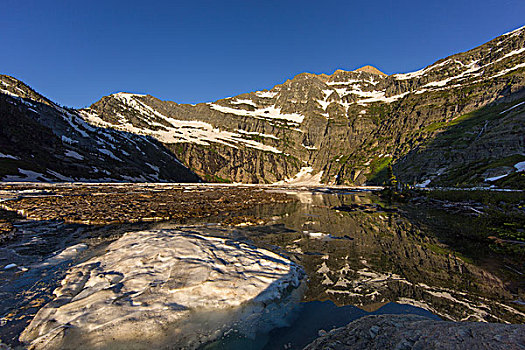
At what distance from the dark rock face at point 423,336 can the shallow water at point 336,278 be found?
4.63 ft

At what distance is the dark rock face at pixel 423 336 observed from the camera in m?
3.56

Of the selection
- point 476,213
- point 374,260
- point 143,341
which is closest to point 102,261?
point 143,341

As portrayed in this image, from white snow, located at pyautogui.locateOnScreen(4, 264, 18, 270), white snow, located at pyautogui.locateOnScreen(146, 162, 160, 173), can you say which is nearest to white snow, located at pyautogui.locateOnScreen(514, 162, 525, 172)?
white snow, located at pyautogui.locateOnScreen(4, 264, 18, 270)

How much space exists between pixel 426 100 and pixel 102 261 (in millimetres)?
206233

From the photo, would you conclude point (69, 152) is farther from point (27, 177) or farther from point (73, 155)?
point (27, 177)

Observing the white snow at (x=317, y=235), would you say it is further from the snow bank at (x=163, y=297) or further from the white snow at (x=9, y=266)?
the white snow at (x=9, y=266)

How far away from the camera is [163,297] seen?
7.78 m

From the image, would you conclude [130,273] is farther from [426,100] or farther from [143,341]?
[426,100]

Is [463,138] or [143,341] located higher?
[463,138]

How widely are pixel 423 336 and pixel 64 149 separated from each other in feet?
499

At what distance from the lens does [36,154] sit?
9288cm

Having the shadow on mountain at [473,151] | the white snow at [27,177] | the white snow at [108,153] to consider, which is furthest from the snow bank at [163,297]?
the white snow at [108,153]

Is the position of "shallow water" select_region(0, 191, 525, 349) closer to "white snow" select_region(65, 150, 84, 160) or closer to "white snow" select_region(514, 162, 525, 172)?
"white snow" select_region(514, 162, 525, 172)

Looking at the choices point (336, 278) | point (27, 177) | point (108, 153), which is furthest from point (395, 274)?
point (108, 153)
